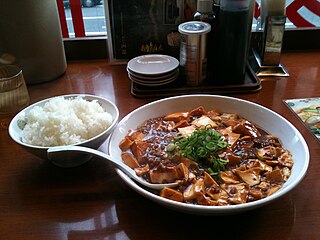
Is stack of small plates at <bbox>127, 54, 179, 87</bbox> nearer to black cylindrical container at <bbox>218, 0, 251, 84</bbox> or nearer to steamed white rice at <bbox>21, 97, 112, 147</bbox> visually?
black cylindrical container at <bbox>218, 0, 251, 84</bbox>

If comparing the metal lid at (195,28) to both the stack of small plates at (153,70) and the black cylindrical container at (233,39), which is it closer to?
the black cylindrical container at (233,39)

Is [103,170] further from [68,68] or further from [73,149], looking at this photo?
[68,68]

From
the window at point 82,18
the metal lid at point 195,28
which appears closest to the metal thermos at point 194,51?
the metal lid at point 195,28

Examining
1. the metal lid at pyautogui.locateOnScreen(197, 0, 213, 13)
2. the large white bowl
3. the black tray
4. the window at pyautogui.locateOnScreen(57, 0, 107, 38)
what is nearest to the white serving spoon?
the large white bowl

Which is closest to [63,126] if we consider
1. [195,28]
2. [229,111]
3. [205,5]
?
[229,111]

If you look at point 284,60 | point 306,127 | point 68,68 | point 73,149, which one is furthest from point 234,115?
point 68,68

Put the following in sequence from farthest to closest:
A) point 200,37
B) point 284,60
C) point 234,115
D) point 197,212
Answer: point 284,60 < point 200,37 < point 234,115 < point 197,212
